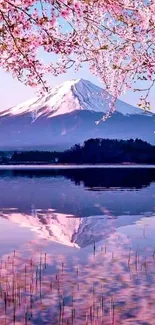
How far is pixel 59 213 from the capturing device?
45.4 m

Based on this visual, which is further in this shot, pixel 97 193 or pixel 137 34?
pixel 97 193

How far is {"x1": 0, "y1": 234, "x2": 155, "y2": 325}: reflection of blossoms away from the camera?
14523mm

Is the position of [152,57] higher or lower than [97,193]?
higher

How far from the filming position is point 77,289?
17250mm

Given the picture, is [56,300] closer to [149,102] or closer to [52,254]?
[149,102]

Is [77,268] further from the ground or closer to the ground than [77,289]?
further from the ground

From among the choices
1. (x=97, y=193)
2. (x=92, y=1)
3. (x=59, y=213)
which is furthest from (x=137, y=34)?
(x=97, y=193)

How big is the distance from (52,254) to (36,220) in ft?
49.8

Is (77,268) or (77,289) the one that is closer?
(77,289)

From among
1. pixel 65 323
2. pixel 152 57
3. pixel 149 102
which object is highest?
pixel 152 57

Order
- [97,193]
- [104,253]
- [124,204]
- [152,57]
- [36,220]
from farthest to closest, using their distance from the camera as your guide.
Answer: [97,193] < [124,204] < [36,220] < [104,253] < [152,57]

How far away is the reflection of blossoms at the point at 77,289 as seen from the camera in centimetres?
1452

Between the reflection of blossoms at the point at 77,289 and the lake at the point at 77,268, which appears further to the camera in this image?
the lake at the point at 77,268

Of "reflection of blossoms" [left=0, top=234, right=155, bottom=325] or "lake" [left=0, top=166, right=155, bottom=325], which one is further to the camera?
"lake" [left=0, top=166, right=155, bottom=325]
